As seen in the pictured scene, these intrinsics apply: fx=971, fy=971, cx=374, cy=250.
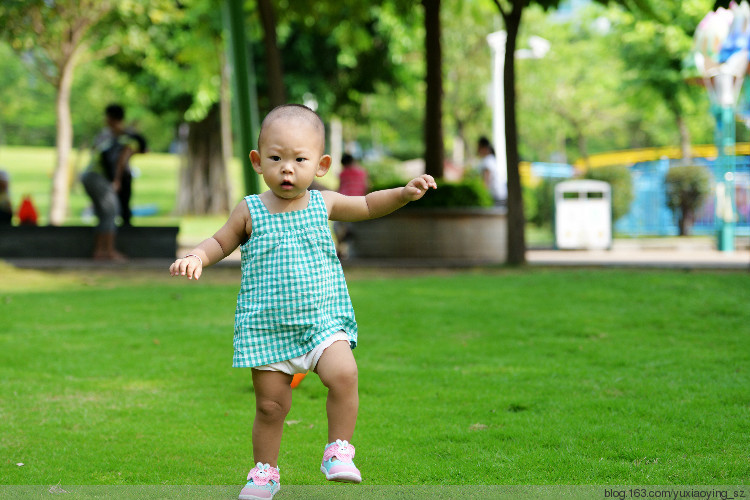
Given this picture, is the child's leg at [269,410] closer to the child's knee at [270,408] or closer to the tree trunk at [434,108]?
the child's knee at [270,408]

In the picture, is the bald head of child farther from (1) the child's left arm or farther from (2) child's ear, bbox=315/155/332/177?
(1) the child's left arm

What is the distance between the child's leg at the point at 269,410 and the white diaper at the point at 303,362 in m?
0.03

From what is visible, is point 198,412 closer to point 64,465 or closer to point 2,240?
point 64,465

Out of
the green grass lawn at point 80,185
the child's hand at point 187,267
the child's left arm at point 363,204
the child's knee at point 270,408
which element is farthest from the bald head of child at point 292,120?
the green grass lawn at point 80,185

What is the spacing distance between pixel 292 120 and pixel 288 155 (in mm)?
135

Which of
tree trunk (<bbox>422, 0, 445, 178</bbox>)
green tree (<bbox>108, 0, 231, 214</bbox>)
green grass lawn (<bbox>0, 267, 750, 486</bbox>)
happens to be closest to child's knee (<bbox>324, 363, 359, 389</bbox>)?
green grass lawn (<bbox>0, 267, 750, 486</bbox>)

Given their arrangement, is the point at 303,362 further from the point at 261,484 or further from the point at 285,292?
the point at 261,484

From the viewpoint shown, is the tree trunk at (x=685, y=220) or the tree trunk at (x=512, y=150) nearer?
the tree trunk at (x=512, y=150)

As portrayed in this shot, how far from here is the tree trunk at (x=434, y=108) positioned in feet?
48.3

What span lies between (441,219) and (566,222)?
5661 millimetres

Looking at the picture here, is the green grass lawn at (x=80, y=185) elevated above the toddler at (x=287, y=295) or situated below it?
above

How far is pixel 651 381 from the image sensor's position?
5855 mm

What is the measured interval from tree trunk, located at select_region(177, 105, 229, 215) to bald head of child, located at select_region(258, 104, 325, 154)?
2656 cm

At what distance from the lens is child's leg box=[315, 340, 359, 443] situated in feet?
11.7
